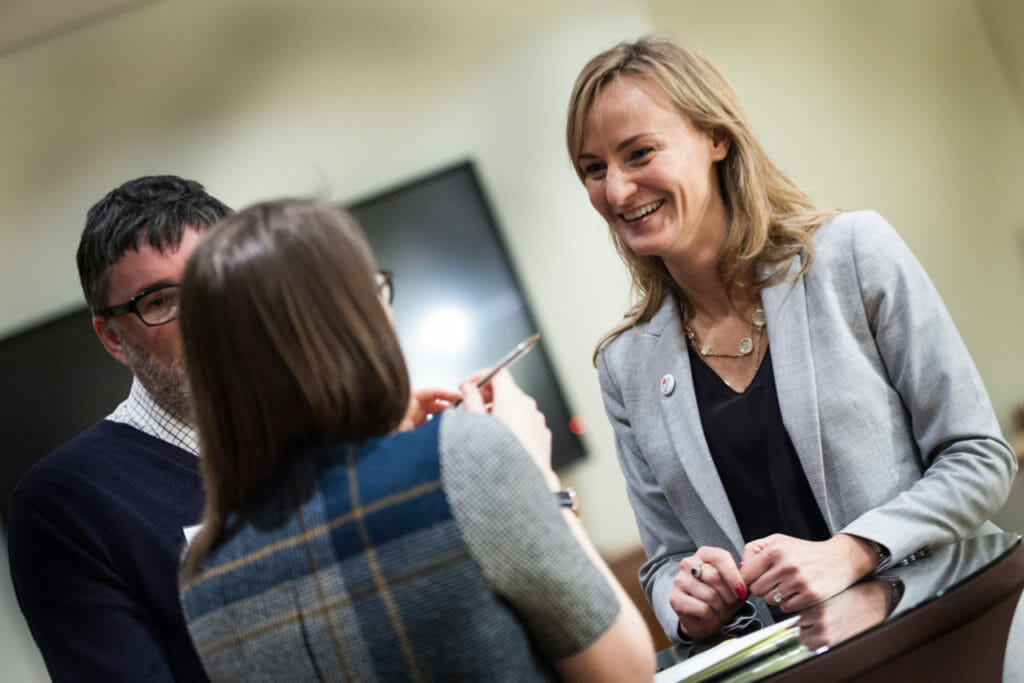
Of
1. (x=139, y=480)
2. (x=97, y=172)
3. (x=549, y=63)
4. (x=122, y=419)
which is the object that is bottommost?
(x=139, y=480)

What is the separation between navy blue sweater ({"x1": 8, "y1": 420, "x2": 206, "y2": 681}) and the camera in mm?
1310

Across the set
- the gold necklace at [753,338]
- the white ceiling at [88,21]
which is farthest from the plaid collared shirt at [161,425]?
the white ceiling at [88,21]

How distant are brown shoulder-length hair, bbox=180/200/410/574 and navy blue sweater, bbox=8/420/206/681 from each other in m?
0.47

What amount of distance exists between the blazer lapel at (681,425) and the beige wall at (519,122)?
2146 millimetres

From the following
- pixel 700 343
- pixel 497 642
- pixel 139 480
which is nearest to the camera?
pixel 497 642

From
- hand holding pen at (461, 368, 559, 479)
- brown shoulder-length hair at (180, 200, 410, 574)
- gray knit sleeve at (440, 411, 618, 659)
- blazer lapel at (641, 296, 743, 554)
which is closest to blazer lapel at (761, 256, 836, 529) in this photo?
blazer lapel at (641, 296, 743, 554)

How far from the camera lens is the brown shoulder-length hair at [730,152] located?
1.58m

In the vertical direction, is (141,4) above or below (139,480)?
above

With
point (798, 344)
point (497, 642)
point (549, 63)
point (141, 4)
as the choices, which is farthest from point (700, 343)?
point (141, 4)

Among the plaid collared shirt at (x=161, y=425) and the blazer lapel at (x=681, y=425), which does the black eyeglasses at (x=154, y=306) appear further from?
the blazer lapel at (x=681, y=425)

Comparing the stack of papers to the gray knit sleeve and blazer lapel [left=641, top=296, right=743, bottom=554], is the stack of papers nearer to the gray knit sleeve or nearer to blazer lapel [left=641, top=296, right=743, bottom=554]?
Answer: the gray knit sleeve

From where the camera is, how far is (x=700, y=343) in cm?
166

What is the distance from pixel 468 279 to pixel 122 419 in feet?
7.86

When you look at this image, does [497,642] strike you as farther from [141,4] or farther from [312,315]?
[141,4]
